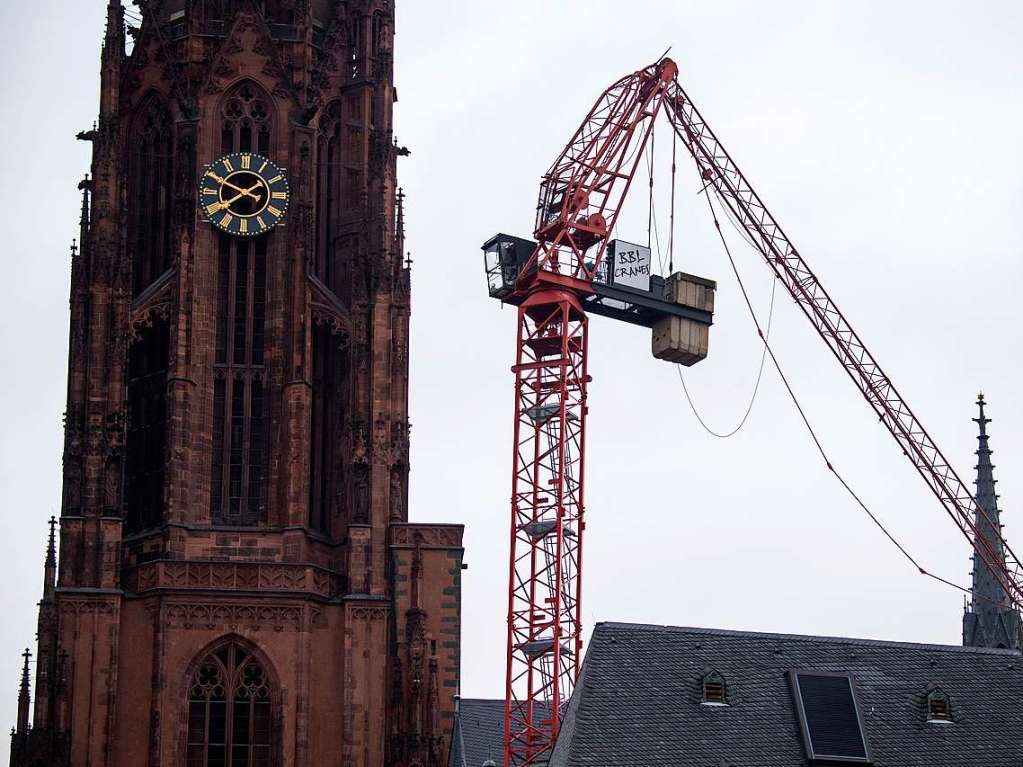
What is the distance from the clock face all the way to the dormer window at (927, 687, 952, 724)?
3982 centimetres

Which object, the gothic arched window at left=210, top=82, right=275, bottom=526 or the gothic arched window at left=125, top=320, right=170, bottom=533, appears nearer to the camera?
the gothic arched window at left=210, top=82, right=275, bottom=526

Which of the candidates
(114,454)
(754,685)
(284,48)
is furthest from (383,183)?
(754,685)

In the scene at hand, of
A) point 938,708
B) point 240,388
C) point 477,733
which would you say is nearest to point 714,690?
point 938,708

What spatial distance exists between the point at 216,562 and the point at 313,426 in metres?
7.87

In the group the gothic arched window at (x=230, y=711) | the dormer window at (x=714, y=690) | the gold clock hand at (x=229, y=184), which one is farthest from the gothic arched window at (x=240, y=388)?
the dormer window at (x=714, y=690)

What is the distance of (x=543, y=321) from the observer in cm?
11762

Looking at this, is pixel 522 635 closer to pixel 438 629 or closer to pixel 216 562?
pixel 438 629

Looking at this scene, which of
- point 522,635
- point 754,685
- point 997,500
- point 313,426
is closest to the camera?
point 754,685

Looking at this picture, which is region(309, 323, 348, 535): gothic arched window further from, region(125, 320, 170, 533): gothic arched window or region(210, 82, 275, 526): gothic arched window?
region(125, 320, 170, 533): gothic arched window

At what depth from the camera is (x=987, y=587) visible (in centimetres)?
14675

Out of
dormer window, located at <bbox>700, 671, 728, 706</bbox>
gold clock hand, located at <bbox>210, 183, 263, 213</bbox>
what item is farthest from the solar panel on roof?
gold clock hand, located at <bbox>210, 183, 263, 213</bbox>

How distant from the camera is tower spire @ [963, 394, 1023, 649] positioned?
467ft

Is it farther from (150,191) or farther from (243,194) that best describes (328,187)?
(150,191)

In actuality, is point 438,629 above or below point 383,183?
below
